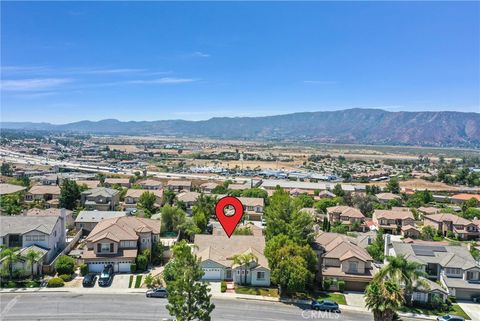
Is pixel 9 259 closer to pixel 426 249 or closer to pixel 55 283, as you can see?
pixel 55 283

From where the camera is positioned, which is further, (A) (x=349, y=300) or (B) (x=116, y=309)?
(A) (x=349, y=300)

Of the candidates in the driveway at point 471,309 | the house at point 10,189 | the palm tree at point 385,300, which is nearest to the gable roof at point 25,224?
the palm tree at point 385,300

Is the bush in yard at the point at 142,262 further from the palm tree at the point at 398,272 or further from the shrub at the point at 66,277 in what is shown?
the palm tree at the point at 398,272

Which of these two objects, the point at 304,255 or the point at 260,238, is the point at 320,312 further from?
the point at 260,238

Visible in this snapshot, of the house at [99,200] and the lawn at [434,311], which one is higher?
the house at [99,200]

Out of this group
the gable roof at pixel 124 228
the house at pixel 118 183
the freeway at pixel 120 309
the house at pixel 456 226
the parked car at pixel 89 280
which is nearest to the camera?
the freeway at pixel 120 309

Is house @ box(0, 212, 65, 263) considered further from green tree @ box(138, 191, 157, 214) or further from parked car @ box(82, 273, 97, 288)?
green tree @ box(138, 191, 157, 214)

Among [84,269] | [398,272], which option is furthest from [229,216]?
[398,272]

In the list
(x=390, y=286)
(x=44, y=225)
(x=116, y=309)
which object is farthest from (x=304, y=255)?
(x=44, y=225)
